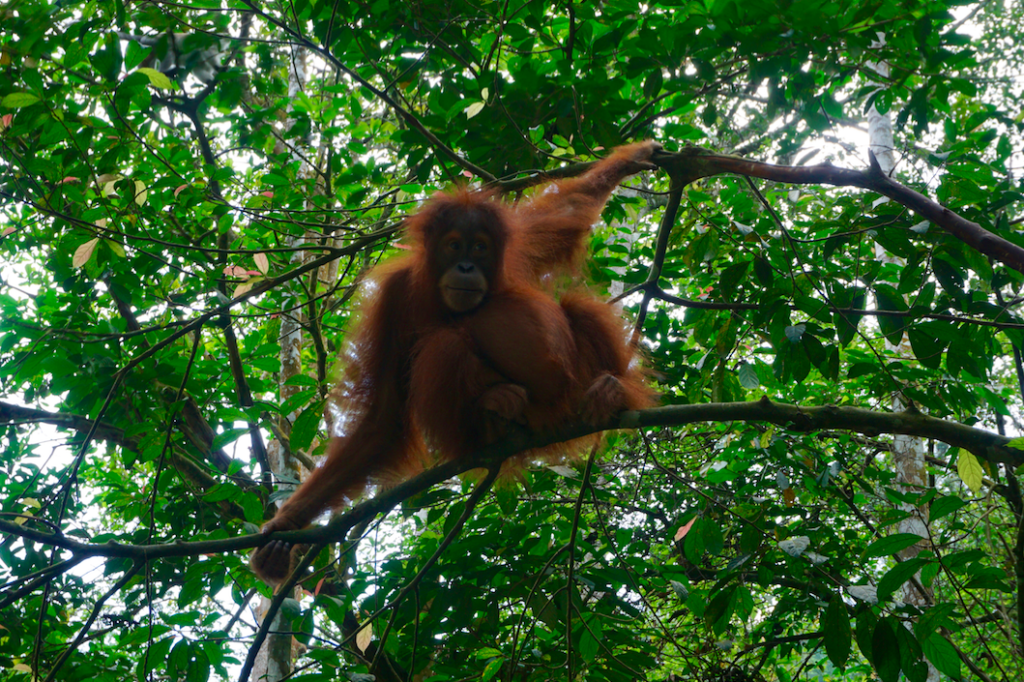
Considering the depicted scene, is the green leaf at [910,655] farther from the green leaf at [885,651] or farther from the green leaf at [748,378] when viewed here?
the green leaf at [748,378]

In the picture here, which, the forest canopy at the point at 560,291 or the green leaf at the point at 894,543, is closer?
the green leaf at the point at 894,543

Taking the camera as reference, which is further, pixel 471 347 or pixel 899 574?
pixel 471 347

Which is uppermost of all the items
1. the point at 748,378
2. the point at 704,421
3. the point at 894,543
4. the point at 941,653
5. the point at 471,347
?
the point at 471,347

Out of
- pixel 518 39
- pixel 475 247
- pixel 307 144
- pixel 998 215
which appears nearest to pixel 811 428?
pixel 998 215

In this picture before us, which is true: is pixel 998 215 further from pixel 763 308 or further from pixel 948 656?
pixel 948 656

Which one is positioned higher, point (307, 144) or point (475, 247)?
point (307, 144)

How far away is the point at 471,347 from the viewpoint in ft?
9.56

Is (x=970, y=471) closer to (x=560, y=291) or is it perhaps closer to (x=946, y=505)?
(x=946, y=505)

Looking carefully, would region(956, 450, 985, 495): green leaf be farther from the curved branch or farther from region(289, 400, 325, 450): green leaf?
region(289, 400, 325, 450): green leaf

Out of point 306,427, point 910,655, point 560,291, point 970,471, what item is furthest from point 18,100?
point 970,471

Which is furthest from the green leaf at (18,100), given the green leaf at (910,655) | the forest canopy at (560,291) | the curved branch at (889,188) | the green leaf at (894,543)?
the green leaf at (910,655)

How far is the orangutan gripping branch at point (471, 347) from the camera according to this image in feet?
9.31

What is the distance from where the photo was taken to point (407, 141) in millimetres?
3359

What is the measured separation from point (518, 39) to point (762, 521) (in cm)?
235
